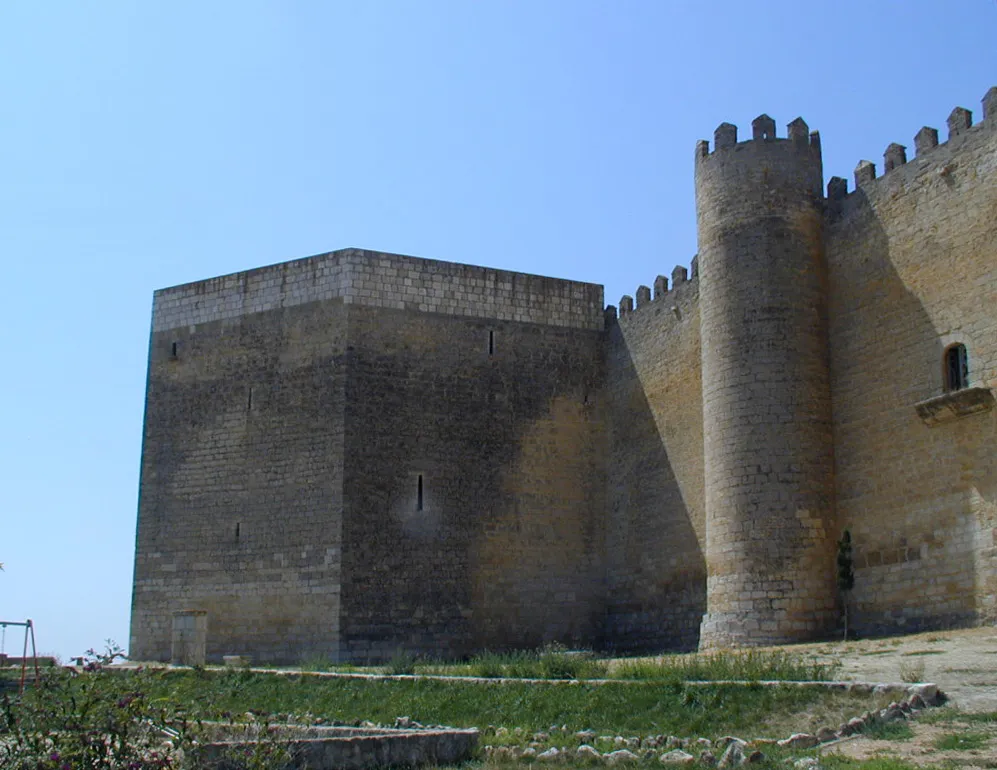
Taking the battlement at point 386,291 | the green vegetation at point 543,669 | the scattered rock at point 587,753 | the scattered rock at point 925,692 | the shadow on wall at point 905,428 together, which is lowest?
the scattered rock at point 587,753

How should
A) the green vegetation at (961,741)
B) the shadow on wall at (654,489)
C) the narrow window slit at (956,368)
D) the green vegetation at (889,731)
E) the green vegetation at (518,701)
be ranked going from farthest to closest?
the shadow on wall at (654,489) → the narrow window slit at (956,368) → the green vegetation at (518,701) → the green vegetation at (889,731) → the green vegetation at (961,741)

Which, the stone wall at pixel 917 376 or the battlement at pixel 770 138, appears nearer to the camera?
the stone wall at pixel 917 376

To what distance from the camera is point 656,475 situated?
707 inches

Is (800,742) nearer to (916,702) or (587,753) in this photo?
(916,702)

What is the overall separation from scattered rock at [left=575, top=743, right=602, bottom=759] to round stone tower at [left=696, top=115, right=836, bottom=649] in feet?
21.0

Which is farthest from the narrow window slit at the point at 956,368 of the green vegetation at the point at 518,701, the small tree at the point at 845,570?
the green vegetation at the point at 518,701

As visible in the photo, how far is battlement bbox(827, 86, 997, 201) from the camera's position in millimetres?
13164

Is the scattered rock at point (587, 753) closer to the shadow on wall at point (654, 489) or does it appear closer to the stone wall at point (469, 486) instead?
the shadow on wall at point (654, 489)

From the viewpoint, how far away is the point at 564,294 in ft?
64.9

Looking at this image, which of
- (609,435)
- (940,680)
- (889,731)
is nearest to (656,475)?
(609,435)

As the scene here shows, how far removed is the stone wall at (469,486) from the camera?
1748 cm

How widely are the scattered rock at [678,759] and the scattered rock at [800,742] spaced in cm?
66

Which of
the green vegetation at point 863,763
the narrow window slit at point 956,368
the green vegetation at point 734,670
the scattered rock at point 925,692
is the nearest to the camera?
the green vegetation at point 863,763

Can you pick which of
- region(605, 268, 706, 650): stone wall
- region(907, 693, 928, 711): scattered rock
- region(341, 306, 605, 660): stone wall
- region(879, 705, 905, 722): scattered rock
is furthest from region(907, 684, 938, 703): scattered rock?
region(341, 306, 605, 660): stone wall
